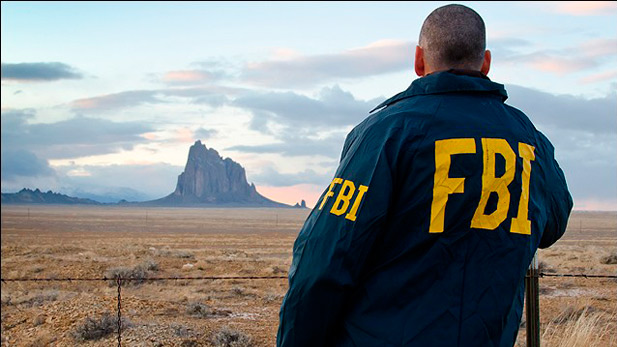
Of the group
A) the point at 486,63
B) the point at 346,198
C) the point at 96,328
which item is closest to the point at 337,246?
the point at 346,198

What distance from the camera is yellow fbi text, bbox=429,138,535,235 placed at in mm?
1764

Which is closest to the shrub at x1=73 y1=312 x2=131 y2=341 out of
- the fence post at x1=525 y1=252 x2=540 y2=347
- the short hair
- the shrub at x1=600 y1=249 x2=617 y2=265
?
the fence post at x1=525 y1=252 x2=540 y2=347

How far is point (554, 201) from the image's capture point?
2088mm

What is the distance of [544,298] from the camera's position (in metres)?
12.6

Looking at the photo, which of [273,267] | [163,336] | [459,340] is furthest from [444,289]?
[273,267]

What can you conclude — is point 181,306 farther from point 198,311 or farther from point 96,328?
point 96,328

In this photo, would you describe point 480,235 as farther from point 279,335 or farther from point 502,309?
point 279,335

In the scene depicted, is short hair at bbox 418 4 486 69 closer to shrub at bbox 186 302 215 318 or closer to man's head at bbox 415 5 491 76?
man's head at bbox 415 5 491 76

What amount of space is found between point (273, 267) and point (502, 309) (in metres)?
18.9

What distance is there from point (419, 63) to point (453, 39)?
0.16m

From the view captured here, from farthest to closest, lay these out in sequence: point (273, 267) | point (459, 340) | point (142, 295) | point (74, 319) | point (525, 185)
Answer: point (273, 267), point (142, 295), point (74, 319), point (525, 185), point (459, 340)

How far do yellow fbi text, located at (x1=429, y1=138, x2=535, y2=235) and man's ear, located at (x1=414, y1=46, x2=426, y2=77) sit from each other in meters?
0.38

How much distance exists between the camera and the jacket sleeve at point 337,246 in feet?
5.71

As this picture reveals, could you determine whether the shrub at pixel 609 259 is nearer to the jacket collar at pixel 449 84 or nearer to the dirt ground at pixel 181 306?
the dirt ground at pixel 181 306
